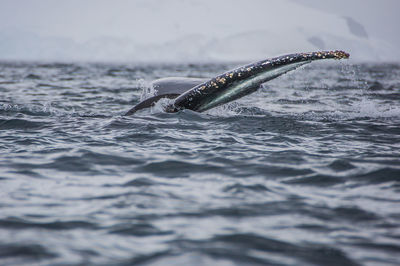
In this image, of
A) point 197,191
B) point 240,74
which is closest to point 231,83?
point 240,74

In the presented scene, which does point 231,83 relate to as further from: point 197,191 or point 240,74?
point 197,191

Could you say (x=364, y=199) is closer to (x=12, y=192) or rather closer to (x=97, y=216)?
(x=97, y=216)

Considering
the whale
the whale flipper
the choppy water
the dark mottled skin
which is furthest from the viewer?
the whale flipper

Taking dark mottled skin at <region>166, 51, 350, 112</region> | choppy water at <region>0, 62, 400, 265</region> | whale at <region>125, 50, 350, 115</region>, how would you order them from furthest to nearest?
whale at <region>125, 50, 350, 115</region> → dark mottled skin at <region>166, 51, 350, 112</region> → choppy water at <region>0, 62, 400, 265</region>

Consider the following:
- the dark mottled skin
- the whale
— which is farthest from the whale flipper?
the dark mottled skin

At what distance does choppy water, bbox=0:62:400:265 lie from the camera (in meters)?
3.74

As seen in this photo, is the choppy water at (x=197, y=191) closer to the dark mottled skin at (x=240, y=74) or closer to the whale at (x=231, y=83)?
the whale at (x=231, y=83)

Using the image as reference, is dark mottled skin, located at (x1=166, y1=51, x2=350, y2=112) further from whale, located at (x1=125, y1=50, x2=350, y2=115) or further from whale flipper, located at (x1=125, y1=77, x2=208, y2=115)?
whale flipper, located at (x1=125, y1=77, x2=208, y2=115)

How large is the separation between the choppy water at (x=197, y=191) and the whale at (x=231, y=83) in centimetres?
52

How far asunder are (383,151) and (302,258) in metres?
4.36

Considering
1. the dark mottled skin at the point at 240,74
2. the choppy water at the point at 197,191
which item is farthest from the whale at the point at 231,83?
the choppy water at the point at 197,191

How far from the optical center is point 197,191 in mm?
5219

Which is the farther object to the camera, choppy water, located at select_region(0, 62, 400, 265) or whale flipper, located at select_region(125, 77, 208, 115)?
whale flipper, located at select_region(125, 77, 208, 115)

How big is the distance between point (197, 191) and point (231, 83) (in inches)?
136
